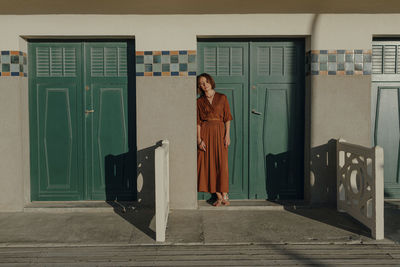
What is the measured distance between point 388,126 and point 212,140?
2772 mm

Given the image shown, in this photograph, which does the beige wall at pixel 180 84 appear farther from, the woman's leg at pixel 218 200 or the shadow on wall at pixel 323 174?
the woman's leg at pixel 218 200

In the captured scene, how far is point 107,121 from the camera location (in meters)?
5.52

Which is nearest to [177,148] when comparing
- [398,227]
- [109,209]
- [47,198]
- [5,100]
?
[109,209]

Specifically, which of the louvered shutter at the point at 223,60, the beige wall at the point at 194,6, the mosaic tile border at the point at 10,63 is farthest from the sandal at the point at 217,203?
the mosaic tile border at the point at 10,63

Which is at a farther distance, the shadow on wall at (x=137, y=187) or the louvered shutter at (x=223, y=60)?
the louvered shutter at (x=223, y=60)

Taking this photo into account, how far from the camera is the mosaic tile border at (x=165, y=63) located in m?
5.25

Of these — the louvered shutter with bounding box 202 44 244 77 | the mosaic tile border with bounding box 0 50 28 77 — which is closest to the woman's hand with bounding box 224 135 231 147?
the louvered shutter with bounding box 202 44 244 77

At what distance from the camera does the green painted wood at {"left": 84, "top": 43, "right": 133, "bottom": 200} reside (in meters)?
5.47

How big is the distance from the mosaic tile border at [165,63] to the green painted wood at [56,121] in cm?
99

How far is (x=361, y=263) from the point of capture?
3484mm

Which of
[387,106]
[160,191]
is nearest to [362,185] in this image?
[387,106]

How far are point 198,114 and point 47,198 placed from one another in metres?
2.64

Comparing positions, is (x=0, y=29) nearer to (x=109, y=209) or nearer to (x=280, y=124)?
(x=109, y=209)

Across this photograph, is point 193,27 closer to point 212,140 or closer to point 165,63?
point 165,63
